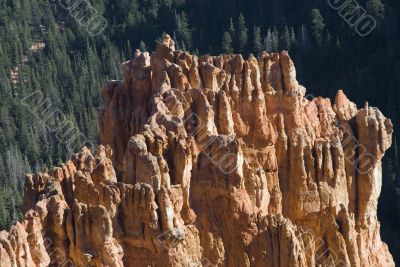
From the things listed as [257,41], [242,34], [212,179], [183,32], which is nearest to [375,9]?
[257,41]

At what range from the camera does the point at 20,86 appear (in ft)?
369

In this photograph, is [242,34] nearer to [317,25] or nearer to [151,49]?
[317,25]

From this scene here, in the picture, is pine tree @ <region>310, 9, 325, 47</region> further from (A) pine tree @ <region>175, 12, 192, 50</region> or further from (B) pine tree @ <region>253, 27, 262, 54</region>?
(A) pine tree @ <region>175, 12, 192, 50</region>

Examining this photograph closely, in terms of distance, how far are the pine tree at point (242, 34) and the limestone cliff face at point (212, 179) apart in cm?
6815

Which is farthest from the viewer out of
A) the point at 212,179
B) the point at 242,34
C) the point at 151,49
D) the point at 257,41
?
the point at 151,49

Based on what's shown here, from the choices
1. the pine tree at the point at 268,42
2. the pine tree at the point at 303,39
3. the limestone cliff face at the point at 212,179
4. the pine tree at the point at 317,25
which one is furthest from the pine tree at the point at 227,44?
the limestone cliff face at the point at 212,179

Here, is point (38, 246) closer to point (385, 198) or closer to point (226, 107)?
point (226, 107)

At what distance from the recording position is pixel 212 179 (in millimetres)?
33094

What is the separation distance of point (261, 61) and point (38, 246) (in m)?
Result: 15.9

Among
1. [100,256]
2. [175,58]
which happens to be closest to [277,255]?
[100,256]

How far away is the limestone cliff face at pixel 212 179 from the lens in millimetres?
28344

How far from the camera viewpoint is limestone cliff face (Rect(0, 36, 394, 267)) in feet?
Result: 93.0

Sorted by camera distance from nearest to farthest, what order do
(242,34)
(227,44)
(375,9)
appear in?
(375,9) < (227,44) < (242,34)

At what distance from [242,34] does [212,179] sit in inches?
3095
